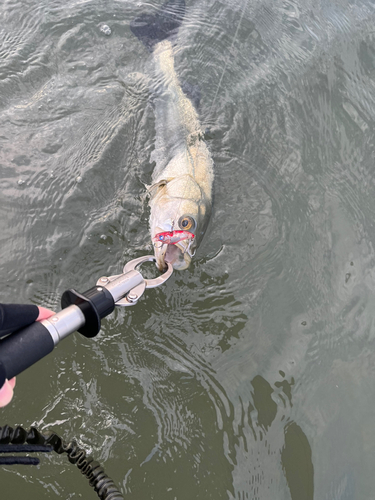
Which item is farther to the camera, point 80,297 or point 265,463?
point 265,463

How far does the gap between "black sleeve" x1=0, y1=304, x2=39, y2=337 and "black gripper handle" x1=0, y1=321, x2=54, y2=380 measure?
5 centimetres

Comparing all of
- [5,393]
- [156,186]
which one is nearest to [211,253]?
[156,186]

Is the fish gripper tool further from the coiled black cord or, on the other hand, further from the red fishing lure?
the red fishing lure

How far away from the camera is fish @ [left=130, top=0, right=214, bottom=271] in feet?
11.3

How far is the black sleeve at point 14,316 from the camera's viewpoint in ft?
6.07

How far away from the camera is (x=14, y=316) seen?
6.20 feet

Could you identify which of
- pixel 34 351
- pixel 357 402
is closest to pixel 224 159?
pixel 357 402

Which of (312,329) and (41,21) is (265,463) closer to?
(312,329)

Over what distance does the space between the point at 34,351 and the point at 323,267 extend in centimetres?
312

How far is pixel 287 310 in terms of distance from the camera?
3822 millimetres

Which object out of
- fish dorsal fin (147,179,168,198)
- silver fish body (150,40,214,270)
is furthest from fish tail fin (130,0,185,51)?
fish dorsal fin (147,179,168,198)

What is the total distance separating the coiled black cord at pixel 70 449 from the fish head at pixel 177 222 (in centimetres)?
139

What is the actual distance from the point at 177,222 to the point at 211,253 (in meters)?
0.58

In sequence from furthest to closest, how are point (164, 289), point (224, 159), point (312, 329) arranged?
point (224, 159)
point (312, 329)
point (164, 289)
